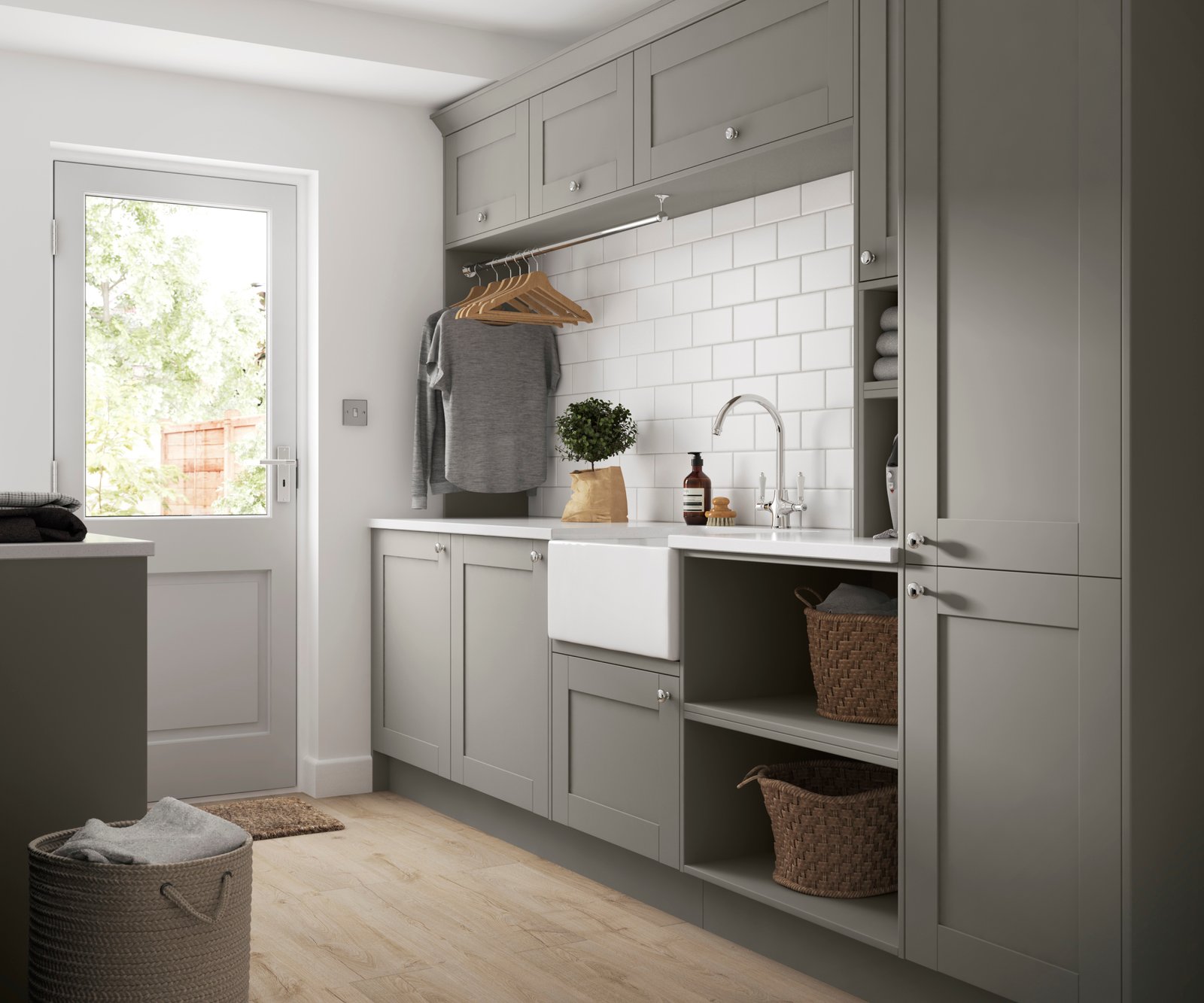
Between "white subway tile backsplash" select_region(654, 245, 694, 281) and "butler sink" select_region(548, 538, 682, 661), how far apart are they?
1.01 m

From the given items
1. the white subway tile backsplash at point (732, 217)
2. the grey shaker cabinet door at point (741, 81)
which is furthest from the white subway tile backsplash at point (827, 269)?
the grey shaker cabinet door at point (741, 81)

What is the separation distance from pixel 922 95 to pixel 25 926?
85.4 inches

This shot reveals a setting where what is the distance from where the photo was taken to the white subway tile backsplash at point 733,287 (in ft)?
12.0

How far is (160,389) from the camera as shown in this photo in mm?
4234

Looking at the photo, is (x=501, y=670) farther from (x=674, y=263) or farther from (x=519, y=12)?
(x=519, y=12)

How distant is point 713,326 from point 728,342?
0.09m

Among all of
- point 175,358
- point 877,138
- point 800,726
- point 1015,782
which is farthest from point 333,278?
point 1015,782

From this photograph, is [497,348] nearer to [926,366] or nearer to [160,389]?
[160,389]

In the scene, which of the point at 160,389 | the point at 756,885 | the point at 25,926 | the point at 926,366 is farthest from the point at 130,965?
the point at 160,389

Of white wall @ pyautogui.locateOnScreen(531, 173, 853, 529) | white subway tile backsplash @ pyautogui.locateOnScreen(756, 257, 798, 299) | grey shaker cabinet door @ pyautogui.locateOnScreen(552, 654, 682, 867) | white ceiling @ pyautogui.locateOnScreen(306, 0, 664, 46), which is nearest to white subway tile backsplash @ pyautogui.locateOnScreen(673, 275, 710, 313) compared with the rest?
white wall @ pyautogui.locateOnScreen(531, 173, 853, 529)

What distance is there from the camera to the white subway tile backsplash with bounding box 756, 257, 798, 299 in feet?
11.4

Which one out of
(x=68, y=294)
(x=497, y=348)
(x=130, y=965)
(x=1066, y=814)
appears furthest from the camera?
(x=497, y=348)

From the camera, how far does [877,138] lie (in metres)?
2.74

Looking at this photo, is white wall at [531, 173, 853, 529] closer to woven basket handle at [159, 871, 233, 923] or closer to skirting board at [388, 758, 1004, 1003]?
skirting board at [388, 758, 1004, 1003]
